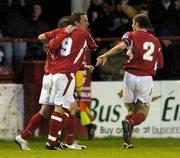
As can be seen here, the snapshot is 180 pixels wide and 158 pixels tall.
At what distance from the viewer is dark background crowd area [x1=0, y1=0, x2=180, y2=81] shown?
1678cm

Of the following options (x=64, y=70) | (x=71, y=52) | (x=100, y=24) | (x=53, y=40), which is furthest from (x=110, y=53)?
(x=100, y=24)

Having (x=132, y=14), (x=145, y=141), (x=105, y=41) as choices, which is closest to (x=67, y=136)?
(x=145, y=141)

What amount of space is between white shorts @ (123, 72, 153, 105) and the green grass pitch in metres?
0.85

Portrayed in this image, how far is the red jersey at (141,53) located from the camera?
13.4 m

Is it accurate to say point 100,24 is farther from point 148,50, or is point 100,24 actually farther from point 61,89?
point 61,89

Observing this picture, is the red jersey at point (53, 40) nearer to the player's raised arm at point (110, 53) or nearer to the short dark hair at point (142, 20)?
the player's raised arm at point (110, 53)

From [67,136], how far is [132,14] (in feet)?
18.3

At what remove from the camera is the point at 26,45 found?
54.6ft

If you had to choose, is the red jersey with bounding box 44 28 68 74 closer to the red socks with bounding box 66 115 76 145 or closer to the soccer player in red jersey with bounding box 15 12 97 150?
the soccer player in red jersey with bounding box 15 12 97 150

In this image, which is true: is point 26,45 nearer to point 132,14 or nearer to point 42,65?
point 42,65

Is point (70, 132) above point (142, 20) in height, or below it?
below

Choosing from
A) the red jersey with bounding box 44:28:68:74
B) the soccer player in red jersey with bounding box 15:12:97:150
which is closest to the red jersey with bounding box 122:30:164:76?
the soccer player in red jersey with bounding box 15:12:97:150

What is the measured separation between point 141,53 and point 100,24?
5092 mm

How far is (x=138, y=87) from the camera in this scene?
1349 centimetres
